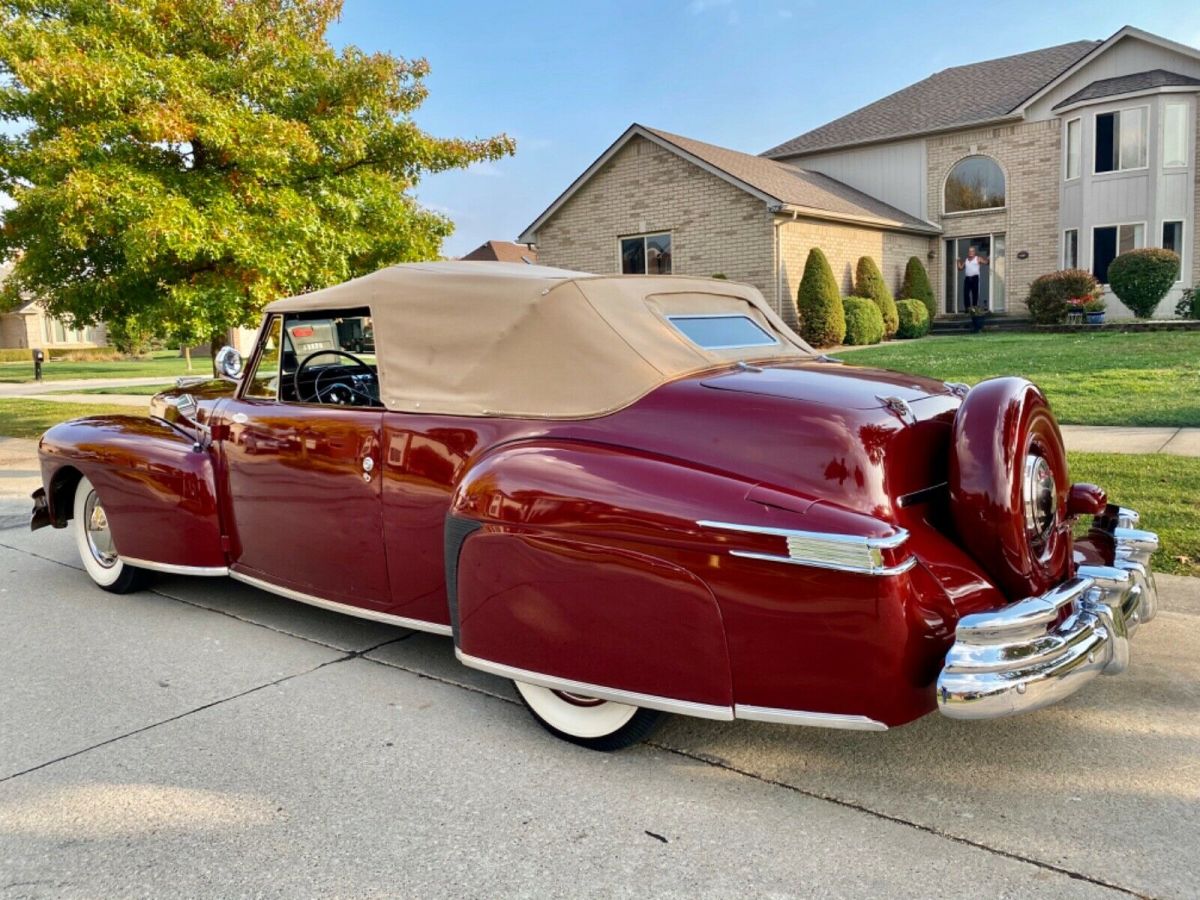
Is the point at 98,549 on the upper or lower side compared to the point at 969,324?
lower

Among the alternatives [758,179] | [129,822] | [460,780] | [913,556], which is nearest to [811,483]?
[913,556]

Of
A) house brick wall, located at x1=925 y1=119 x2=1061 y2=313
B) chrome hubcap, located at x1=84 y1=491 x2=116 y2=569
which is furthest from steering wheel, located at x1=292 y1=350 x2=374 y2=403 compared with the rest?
house brick wall, located at x1=925 y1=119 x2=1061 y2=313

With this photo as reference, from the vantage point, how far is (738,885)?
2273mm

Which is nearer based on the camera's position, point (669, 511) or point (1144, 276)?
point (669, 511)

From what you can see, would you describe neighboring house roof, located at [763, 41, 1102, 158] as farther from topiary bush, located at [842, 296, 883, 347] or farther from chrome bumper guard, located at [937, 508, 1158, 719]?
chrome bumper guard, located at [937, 508, 1158, 719]

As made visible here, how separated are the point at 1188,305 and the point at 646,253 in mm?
12448

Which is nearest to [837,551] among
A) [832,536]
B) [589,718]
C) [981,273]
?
[832,536]

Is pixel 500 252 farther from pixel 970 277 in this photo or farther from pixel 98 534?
pixel 98 534

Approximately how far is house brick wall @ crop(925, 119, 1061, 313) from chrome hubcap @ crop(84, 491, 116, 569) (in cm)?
2355

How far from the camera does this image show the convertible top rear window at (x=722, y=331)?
347 centimetres

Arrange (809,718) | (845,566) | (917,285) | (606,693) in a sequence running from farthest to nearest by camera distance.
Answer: (917,285), (606,693), (809,718), (845,566)

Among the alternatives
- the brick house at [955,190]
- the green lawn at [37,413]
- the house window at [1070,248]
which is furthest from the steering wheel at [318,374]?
the house window at [1070,248]

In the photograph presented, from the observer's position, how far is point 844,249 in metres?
21.8

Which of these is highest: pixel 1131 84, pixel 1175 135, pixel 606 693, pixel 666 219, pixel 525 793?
pixel 1131 84
